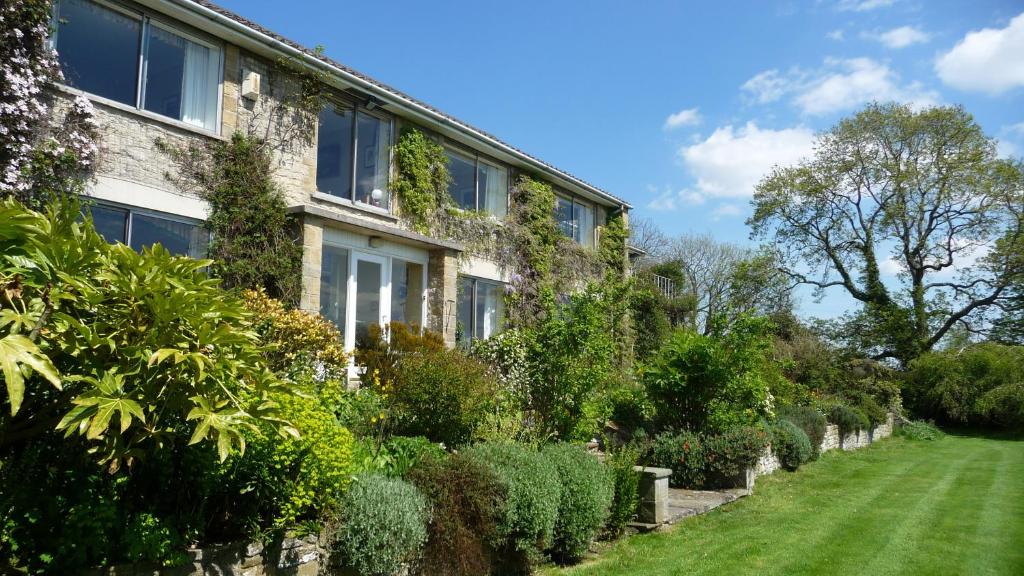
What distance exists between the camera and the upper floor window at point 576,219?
19344 millimetres

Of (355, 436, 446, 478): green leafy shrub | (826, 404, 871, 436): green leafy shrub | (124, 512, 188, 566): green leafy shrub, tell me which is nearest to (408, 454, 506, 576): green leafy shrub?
(355, 436, 446, 478): green leafy shrub

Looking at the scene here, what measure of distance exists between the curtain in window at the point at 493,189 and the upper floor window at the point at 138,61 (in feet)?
23.1

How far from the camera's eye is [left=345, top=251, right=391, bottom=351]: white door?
12.2 meters

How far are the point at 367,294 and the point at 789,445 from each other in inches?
349

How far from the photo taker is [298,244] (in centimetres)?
1091

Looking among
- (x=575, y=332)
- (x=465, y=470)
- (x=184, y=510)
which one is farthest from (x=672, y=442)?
(x=184, y=510)

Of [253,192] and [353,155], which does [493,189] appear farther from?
[253,192]

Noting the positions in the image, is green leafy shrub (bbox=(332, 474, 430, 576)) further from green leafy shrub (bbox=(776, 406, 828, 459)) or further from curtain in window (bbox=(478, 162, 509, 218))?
green leafy shrub (bbox=(776, 406, 828, 459))

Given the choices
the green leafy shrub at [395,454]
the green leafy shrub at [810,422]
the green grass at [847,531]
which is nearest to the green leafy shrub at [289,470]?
the green leafy shrub at [395,454]

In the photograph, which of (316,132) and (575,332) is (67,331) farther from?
(316,132)

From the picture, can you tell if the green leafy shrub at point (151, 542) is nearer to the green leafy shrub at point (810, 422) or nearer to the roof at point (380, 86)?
the roof at point (380, 86)

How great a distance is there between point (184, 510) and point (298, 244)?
21.3 ft

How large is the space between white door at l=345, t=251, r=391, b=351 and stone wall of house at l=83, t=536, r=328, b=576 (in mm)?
6894

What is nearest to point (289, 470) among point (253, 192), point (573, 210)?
point (253, 192)
